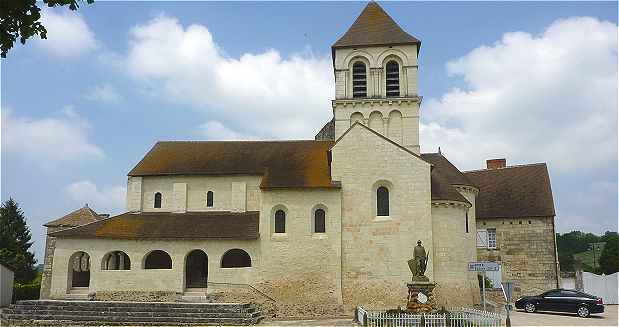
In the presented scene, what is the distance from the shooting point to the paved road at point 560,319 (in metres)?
21.9

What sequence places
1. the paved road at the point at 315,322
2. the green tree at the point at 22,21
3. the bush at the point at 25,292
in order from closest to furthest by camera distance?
the green tree at the point at 22,21 < the paved road at the point at 315,322 < the bush at the point at 25,292

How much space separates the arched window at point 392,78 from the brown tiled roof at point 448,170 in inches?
172

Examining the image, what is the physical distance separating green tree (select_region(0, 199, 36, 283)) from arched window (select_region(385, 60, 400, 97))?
32.6 m

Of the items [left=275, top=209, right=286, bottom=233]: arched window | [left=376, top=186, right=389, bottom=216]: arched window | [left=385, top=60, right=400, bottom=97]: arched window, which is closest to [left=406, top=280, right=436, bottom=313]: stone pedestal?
[left=376, top=186, right=389, bottom=216]: arched window

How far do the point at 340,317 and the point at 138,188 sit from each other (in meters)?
13.7

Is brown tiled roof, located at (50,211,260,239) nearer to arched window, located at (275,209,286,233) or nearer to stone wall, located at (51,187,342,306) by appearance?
stone wall, located at (51,187,342,306)

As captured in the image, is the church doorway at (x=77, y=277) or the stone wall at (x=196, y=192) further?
the stone wall at (x=196, y=192)

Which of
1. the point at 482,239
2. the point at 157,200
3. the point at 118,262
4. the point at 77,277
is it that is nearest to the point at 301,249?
the point at 157,200

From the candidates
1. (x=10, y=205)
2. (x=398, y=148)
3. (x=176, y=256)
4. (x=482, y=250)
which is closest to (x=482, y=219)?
(x=482, y=250)

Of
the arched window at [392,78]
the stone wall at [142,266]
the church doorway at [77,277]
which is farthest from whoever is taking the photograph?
the arched window at [392,78]

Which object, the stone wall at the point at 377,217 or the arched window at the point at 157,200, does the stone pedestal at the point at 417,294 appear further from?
the arched window at the point at 157,200

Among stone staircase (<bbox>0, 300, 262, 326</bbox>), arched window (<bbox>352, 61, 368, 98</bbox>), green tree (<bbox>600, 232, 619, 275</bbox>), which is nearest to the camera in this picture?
stone staircase (<bbox>0, 300, 262, 326</bbox>)

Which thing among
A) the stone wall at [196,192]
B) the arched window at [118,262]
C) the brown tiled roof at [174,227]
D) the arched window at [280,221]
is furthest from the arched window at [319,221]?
the arched window at [118,262]

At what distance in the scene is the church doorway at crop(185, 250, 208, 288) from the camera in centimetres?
2967
